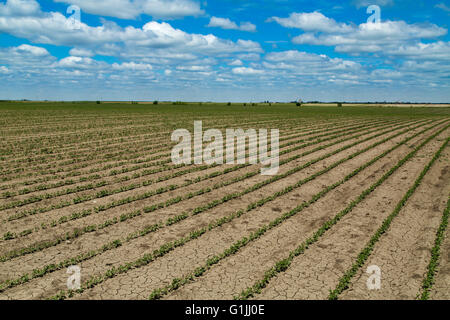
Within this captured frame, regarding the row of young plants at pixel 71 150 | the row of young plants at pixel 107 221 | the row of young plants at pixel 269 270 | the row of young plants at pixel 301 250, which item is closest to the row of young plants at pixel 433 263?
the row of young plants at pixel 301 250

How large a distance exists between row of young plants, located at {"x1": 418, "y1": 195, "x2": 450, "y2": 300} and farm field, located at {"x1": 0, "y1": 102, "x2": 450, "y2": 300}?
33mm

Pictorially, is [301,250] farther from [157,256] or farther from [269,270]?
[157,256]

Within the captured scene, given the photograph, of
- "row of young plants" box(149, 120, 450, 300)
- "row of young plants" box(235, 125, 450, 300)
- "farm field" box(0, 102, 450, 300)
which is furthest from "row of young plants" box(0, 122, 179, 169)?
"row of young plants" box(235, 125, 450, 300)

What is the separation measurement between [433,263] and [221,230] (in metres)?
4.29

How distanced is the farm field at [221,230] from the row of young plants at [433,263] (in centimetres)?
3

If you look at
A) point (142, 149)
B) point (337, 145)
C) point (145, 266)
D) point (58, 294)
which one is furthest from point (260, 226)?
point (337, 145)

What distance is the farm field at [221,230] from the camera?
18.1ft

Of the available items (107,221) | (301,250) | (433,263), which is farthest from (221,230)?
(433,263)

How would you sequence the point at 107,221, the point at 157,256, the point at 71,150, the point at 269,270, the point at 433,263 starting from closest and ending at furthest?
the point at 269,270 → the point at 433,263 → the point at 157,256 → the point at 107,221 → the point at 71,150

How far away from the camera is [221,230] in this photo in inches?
304

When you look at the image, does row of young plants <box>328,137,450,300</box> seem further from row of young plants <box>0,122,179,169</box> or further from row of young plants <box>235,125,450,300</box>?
row of young plants <box>0,122,179,169</box>

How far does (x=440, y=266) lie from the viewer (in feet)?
20.3

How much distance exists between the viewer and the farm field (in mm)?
5520
